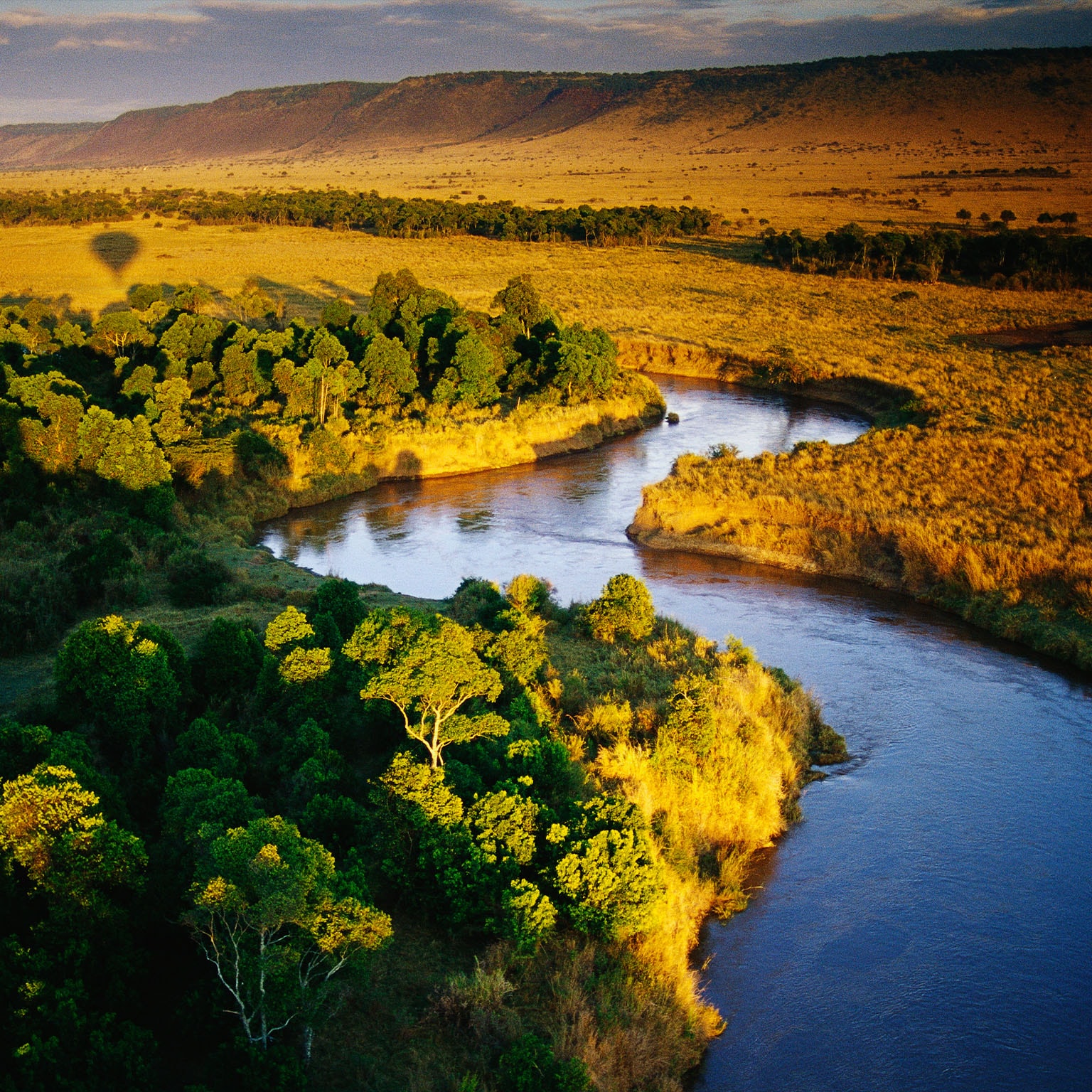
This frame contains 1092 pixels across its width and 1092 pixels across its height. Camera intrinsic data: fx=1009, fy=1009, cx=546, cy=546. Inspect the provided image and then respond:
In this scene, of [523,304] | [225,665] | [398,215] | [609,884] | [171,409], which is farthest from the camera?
[398,215]

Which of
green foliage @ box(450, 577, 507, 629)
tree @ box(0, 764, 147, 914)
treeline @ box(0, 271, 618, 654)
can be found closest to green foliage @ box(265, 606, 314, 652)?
green foliage @ box(450, 577, 507, 629)

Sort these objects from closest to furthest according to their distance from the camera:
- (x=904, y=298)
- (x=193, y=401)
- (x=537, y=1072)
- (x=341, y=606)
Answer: (x=537, y=1072), (x=341, y=606), (x=193, y=401), (x=904, y=298)

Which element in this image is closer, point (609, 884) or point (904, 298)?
point (609, 884)

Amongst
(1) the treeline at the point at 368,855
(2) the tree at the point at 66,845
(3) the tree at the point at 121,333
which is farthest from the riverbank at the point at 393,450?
(2) the tree at the point at 66,845

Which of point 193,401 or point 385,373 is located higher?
point 385,373

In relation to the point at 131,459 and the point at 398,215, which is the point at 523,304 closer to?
the point at 131,459

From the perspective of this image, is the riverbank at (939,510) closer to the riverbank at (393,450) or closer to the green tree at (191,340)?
the riverbank at (393,450)

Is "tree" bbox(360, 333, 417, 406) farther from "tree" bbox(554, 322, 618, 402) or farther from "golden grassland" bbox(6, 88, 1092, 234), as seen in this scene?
"golden grassland" bbox(6, 88, 1092, 234)

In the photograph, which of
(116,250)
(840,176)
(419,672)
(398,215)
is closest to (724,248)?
(398,215)
